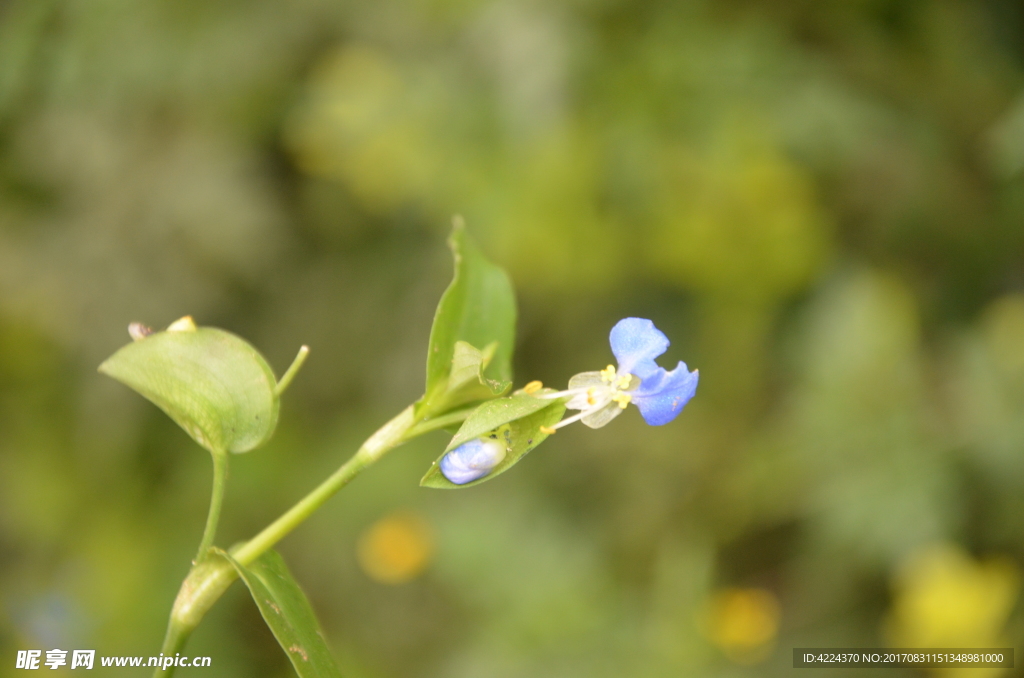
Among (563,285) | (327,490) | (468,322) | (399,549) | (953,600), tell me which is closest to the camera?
(327,490)

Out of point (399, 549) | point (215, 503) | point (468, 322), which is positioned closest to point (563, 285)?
point (399, 549)

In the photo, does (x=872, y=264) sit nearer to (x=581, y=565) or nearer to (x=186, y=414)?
(x=581, y=565)

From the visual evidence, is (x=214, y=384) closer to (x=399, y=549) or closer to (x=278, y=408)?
(x=278, y=408)

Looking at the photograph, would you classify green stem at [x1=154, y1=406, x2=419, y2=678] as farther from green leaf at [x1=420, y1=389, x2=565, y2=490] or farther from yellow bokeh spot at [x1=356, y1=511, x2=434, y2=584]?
yellow bokeh spot at [x1=356, y1=511, x2=434, y2=584]

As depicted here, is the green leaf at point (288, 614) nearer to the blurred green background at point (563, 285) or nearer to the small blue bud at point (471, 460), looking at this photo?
the small blue bud at point (471, 460)

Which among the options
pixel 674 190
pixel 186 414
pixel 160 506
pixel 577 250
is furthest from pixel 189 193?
pixel 186 414

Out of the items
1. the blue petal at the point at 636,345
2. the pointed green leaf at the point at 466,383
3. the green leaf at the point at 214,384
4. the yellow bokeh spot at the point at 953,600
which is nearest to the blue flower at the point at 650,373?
the blue petal at the point at 636,345

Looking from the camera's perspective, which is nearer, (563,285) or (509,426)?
(509,426)

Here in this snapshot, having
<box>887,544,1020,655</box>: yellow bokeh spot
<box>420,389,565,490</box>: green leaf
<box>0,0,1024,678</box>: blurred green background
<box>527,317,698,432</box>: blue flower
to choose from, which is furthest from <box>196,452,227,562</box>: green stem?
<box>887,544,1020,655</box>: yellow bokeh spot
